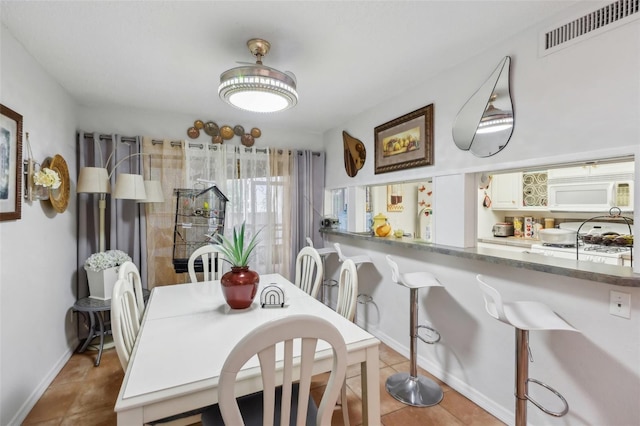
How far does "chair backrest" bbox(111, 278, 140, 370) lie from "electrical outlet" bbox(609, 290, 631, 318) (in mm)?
2171

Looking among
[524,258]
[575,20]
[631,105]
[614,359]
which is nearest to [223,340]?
[524,258]

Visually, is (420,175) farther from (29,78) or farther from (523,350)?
(29,78)

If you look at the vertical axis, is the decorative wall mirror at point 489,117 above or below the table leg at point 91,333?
above

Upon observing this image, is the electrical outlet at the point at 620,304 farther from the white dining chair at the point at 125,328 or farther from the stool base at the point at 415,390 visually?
the white dining chair at the point at 125,328

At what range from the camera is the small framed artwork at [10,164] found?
168cm

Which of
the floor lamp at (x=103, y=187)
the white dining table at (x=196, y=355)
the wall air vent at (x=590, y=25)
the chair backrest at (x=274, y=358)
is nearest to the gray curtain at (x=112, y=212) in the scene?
the floor lamp at (x=103, y=187)

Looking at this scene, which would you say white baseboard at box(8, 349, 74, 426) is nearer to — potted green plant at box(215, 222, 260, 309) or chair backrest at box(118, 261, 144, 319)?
chair backrest at box(118, 261, 144, 319)

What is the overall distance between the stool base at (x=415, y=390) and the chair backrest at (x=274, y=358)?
130 cm

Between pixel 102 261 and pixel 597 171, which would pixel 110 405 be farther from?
pixel 597 171

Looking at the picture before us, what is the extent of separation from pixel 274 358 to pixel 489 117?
1.97 metres

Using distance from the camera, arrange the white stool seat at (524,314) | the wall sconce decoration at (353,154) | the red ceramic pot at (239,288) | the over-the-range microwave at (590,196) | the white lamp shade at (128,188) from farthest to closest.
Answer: the wall sconce decoration at (353,154), the over-the-range microwave at (590,196), the white lamp shade at (128,188), the red ceramic pot at (239,288), the white stool seat at (524,314)

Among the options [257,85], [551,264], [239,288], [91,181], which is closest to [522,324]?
[551,264]

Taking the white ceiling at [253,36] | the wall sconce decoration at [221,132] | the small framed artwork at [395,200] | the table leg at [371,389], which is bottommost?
the table leg at [371,389]

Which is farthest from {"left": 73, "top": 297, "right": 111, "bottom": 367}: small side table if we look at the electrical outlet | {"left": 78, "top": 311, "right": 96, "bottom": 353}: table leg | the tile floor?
the electrical outlet
